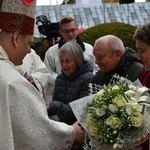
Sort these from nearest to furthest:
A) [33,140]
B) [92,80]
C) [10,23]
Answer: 1. [33,140]
2. [10,23]
3. [92,80]

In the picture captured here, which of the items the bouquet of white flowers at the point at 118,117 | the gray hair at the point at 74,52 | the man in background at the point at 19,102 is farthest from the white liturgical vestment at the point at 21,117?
the gray hair at the point at 74,52

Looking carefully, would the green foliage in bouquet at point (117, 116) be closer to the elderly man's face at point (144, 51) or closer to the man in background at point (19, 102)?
the man in background at point (19, 102)

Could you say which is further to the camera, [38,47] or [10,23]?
[38,47]

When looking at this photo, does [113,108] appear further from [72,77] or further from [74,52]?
[74,52]

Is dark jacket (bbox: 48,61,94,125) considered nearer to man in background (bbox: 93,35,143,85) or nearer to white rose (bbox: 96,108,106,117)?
man in background (bbox: 93,35,143,85)

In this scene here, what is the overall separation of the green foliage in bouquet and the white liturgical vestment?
0.94 feet

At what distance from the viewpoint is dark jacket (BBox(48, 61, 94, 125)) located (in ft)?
12.8

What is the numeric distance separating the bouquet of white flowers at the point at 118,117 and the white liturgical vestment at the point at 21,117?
0.92ft

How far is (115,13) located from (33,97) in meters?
13.8

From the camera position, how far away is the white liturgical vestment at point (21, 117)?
2.47 meters

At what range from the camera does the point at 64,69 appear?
169 inches

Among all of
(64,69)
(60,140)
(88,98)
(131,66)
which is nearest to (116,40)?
(131,66)

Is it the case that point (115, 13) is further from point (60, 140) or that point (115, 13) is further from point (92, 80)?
point (60, 140)

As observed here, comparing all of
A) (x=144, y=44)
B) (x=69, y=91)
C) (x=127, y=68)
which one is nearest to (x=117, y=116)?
(x=144, y=44)
